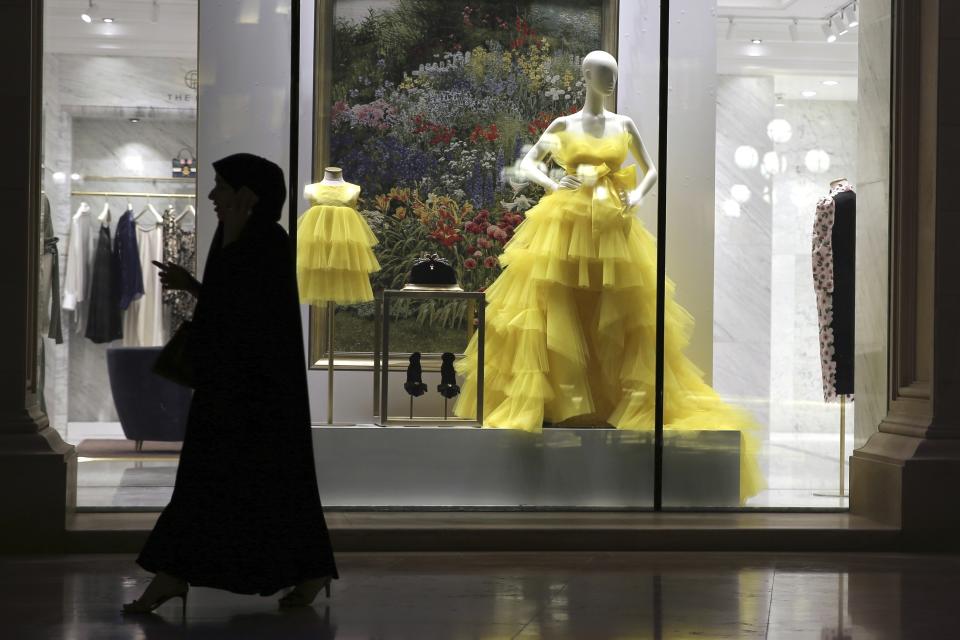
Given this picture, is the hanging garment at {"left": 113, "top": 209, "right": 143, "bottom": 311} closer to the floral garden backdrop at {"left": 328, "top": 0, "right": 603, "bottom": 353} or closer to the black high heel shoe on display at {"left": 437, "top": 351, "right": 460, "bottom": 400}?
the floral garden backdrop at {"left": 328, "top": 0, "right": 603, "bottom": 353}

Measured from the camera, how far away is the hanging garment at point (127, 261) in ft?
22.5

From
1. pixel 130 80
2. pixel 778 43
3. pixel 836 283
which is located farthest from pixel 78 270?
pixel 836 283

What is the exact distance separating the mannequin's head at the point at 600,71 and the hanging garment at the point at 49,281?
9.01 feet

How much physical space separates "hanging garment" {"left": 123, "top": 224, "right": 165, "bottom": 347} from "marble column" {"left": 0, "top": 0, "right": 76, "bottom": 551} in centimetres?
84

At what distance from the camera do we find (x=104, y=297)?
673cm

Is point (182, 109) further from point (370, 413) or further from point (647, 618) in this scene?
point (647, 618)

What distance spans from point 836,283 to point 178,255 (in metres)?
3.61

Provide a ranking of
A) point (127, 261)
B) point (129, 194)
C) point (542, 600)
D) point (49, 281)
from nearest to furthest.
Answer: point (542, 600)
point (49, 281)
point (127, 261)
point (129, 194)

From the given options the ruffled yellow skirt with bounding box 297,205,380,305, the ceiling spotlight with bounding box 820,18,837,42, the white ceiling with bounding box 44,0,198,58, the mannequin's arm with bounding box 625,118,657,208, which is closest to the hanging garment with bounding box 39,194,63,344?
the white ceiling with bounding box 44,0,198,58

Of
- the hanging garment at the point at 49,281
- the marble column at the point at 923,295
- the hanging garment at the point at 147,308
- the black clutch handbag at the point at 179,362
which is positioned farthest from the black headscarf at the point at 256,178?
the marble column at the point at 923,295

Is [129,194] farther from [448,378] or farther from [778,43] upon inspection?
[778,43]

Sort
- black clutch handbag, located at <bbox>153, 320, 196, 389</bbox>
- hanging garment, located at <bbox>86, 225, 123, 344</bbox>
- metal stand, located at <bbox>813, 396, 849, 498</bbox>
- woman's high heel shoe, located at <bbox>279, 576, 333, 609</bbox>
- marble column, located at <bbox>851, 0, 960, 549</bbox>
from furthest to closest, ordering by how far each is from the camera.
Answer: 1. hanging garment, located at <bbox>86, 225, 123, 344</bbox>
2. metal stand, located at <bbox>813, 396, 849, 498</bbox>
3. marble column, located at <bbox>851, 0, 960, 549</bbox>
4. woman's high heel shoe, located at <bbox>279, 576, 333, 609</bbox>
5. black clutch handbag, located at <bbox>153, 320, 196, 389</bbox>

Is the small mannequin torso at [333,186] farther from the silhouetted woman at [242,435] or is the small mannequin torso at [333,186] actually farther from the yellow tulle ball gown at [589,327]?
the silhouetted woman at [242,435]

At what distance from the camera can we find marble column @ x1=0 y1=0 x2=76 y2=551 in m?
5.15
